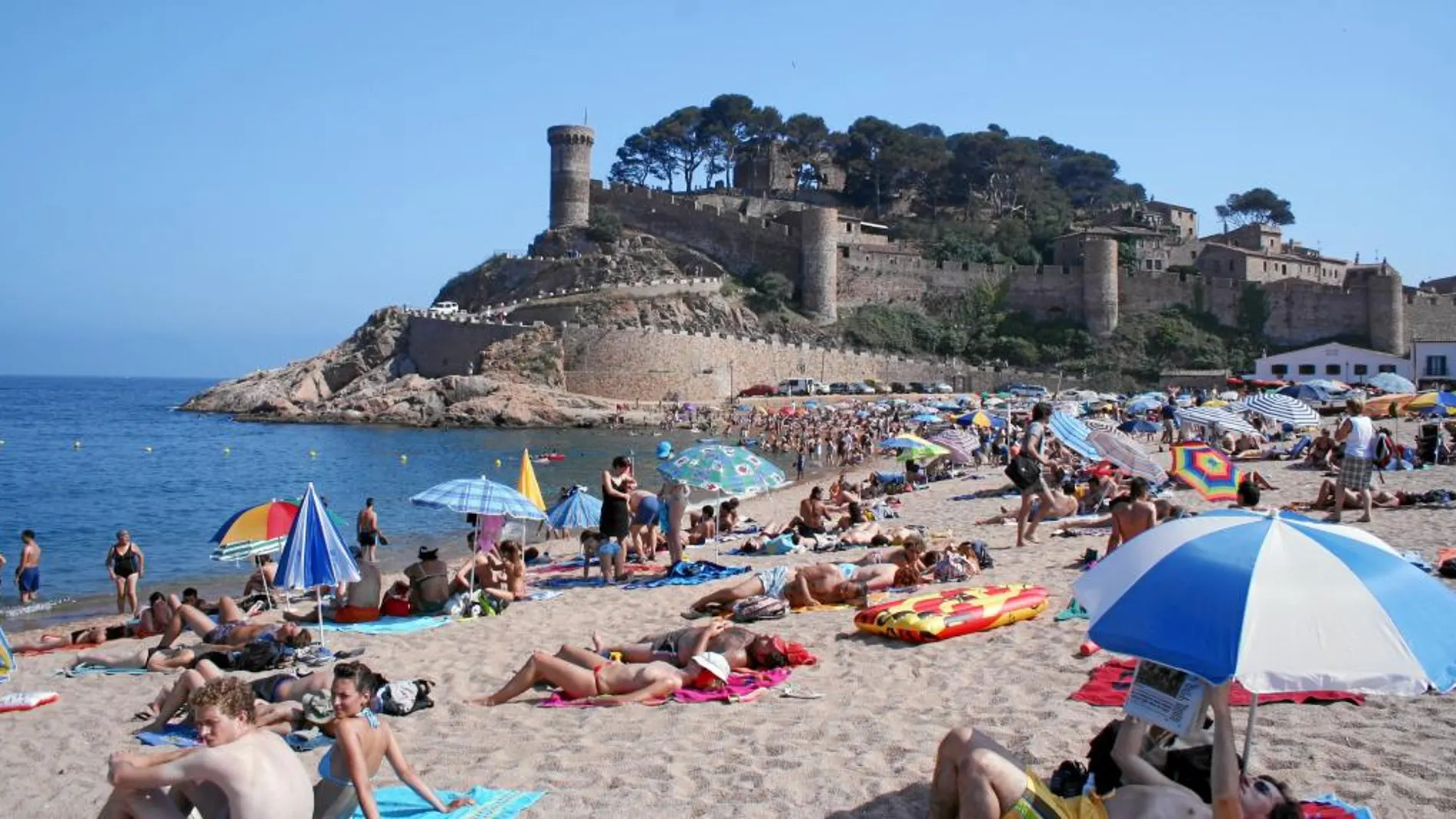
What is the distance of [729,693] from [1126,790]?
8.70ft

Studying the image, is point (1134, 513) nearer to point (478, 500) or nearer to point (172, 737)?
point (478, 500)

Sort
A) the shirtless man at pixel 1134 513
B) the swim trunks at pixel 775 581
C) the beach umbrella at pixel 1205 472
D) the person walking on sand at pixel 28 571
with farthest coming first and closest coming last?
1. the person walking on sand at pixel 28 571
2. the beach umbrella at pixel 1205 472
3. the swim trunks at pixel 775 581
4. the shirtless man at pixel 1134 513

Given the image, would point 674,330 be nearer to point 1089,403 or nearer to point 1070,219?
point 1089,403

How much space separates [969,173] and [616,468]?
5566 cm

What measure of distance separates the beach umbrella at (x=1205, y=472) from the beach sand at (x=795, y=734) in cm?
318

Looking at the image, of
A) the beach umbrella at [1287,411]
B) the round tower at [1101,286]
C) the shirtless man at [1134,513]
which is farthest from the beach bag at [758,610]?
the round tower at [1101,286]

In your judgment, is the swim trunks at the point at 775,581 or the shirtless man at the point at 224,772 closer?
the shirtless man at the point at 224,772

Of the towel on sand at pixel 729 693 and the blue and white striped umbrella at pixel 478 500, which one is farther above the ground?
the blue and white striped umbrella at pixel 478 500

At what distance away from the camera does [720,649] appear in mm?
6266

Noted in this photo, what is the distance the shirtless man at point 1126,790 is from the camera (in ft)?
10.6

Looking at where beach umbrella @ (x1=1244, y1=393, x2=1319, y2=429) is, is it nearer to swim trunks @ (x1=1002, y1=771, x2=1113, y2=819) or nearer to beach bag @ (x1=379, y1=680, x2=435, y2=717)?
beach bag @ (x1=379, y1=680, x2=435, y2=717)

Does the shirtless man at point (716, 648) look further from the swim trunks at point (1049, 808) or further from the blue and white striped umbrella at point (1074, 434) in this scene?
the blue and white striped umbrella at point (1074, 434)

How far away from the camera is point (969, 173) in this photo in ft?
203

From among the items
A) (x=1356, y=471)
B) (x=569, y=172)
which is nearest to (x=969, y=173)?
(x=569, y=172)
